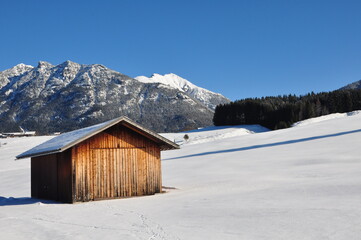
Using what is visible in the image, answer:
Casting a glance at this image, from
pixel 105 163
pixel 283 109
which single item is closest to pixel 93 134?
pixel 105 163

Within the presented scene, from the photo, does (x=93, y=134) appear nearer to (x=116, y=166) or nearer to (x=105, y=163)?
(x=105, y=163)

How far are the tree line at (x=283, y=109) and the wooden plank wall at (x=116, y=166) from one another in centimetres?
6043

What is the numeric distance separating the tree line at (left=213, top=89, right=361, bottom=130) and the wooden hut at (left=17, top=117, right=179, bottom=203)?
60482 mm

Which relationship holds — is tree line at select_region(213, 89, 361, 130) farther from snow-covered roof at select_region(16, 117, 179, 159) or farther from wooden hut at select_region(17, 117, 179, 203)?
wooden hut at select_region(17, 117, 179, 203)

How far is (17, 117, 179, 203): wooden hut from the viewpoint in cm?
1823

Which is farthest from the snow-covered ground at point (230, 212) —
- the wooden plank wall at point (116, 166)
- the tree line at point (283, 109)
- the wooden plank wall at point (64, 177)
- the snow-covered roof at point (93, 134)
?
the tree line at point (283, 109)

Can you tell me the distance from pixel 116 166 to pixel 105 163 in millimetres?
597

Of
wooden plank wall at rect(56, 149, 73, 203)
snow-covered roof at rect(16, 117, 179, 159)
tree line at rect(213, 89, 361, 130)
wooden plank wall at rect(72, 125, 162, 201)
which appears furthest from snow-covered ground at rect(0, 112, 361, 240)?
tree line at rect(213, 89, 361, 130)

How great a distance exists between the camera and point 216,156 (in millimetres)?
37031

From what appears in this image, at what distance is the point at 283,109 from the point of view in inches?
3204

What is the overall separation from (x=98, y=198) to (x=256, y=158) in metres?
17.6

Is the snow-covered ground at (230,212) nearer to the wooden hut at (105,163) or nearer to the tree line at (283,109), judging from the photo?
the wooden hut at (105,163)

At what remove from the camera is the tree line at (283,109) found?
264 ft

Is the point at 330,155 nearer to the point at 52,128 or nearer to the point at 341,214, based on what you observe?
the point at 341,214
